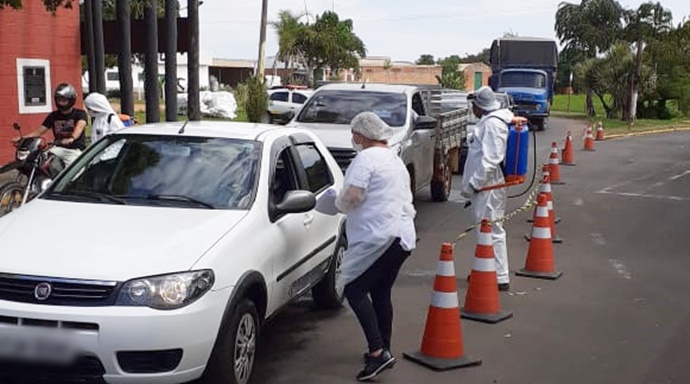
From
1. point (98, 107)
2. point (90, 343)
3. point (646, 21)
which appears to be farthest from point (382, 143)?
point (646, 21)

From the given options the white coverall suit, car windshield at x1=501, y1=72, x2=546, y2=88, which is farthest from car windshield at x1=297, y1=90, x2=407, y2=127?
car windshield at x1=501, y1=72, x2=546, y2=88

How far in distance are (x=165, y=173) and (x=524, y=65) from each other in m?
32.0

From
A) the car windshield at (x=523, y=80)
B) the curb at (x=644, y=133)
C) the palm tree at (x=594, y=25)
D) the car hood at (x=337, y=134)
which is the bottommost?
the curb at (x=644, y=133)

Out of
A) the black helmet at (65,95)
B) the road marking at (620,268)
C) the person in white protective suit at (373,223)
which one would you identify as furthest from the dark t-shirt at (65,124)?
the road marking at (620,268)

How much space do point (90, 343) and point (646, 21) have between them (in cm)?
5491

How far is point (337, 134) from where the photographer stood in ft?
36.9

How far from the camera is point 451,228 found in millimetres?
11461

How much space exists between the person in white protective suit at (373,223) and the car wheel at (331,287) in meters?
1.49

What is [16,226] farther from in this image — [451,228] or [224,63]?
[224,63]

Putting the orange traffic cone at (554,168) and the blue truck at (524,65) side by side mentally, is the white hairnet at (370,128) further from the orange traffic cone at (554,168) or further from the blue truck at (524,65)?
the blue truck at (524,65)

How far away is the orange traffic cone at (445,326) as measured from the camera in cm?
587

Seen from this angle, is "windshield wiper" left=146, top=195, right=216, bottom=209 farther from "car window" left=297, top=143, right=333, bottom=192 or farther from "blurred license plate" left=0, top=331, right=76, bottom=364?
"blurred license plate" left=0, top=331, right=76, bottom=364

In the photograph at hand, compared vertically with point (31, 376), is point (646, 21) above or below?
above

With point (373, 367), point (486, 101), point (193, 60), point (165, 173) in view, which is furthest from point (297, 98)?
point (373, 367)
